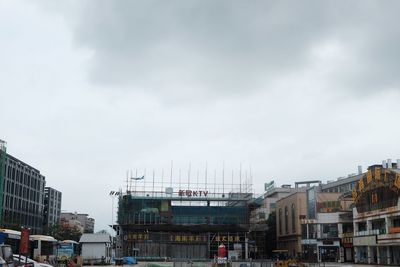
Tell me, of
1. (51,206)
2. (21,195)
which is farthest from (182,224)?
(51,206)

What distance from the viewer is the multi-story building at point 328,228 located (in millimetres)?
85562

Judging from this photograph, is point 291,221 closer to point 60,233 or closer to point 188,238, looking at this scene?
point 188,238

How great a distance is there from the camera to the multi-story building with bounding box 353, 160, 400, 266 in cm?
6675

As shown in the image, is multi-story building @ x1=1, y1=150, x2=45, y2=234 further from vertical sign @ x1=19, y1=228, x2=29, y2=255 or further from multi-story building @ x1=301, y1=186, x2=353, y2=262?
vertical sign @ x1=19, y1=228, x2=29, y2=255

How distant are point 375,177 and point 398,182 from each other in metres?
7.57

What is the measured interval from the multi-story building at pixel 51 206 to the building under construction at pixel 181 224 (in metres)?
54.1

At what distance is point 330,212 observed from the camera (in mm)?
87375

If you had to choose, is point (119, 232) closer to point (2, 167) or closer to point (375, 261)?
point (2, 167)

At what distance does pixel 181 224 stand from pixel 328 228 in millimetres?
27649

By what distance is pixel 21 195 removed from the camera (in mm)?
122938

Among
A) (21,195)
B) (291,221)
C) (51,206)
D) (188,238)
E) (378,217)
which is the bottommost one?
(188,238)

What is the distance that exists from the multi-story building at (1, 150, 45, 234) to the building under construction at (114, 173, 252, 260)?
71.0ft

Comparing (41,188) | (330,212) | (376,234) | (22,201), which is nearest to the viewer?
(376,234)

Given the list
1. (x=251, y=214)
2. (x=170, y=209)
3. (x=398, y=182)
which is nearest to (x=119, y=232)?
(x=170, y=209)
